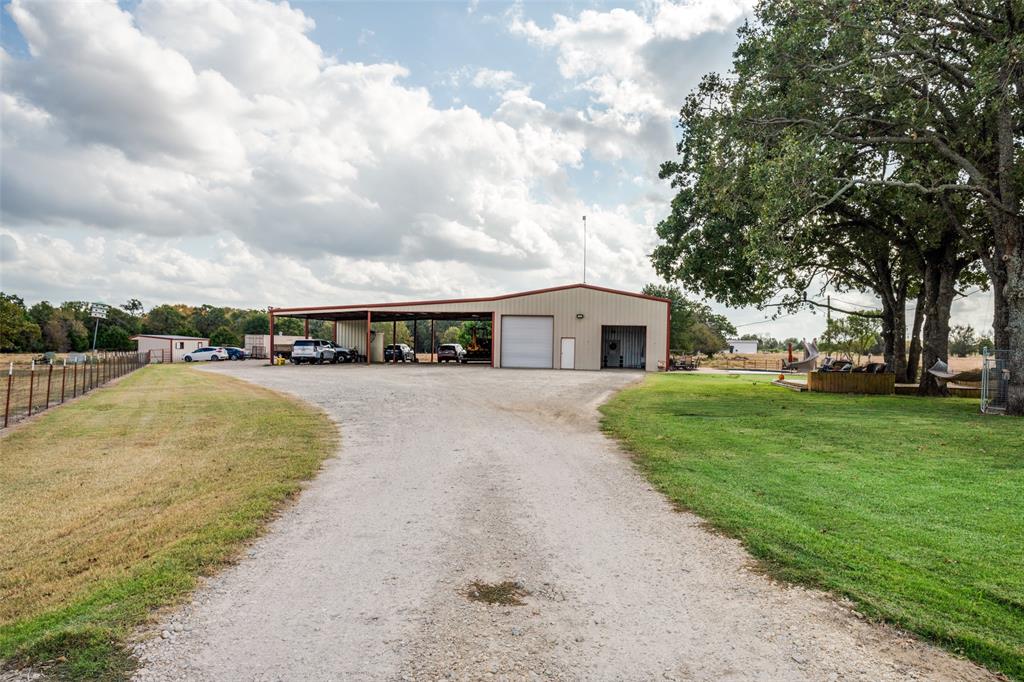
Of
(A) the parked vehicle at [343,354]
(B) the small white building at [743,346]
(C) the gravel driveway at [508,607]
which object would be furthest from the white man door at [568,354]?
(B) the small white building at [743,346]

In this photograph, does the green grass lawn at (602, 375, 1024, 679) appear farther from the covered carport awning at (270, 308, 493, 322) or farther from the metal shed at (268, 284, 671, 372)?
the covered carport awning at (270, 308, 493, 322)

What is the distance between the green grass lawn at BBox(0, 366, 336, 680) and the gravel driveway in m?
0.32

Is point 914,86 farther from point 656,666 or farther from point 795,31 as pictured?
point 656,666

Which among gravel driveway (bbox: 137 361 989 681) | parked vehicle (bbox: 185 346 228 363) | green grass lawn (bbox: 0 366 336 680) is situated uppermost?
parked vehicle (bbox: 185 346 228 363)

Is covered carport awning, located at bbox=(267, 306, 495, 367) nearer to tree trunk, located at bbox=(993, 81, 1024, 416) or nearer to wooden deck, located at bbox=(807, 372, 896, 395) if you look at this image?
wooden deck, located at bbox=(807, 372, 896, 395)

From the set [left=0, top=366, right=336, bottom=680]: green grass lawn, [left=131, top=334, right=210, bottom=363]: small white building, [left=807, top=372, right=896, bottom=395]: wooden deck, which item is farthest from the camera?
[left=131, top=334, right=210, bottom=363]: small white building

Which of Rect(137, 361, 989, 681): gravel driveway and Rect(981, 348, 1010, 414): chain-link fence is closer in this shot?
Rect(137, 361, 989, 681): gravel driveway

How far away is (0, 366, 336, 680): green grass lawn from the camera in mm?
3289

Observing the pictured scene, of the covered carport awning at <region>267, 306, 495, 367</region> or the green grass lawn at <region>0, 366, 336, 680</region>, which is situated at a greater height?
the covered carport awning at <region>267, 306, 495, 367</region>

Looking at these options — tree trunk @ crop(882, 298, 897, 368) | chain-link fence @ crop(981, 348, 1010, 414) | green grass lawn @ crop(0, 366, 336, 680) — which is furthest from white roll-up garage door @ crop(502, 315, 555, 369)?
green grass lawn @ crop(0, 366, 336, 680)

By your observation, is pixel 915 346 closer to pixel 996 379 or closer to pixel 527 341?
pixel 996 379

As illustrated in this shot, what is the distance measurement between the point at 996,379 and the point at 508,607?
1606 cm

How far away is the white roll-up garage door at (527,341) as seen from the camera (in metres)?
33.3

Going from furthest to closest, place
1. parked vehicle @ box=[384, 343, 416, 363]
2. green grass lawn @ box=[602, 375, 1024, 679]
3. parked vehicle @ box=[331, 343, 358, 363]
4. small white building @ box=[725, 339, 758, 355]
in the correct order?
small white building @ box=[725, 339, 758, 355] < parked vehicle @ box=[384, 343, 416, 363] < parked vehicle @ box=[331, 343, 358, 363] < green grass lawn @ box=[602, 375, 1024, 679]
